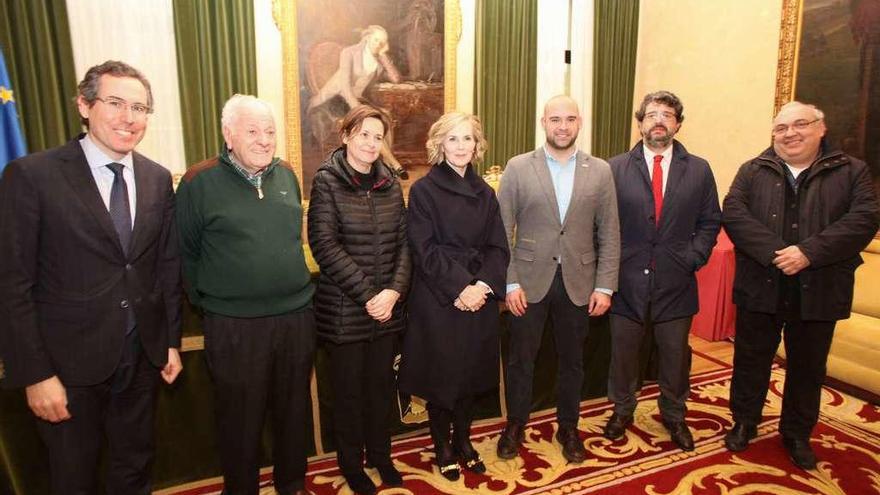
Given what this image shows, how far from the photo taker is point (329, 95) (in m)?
5.67

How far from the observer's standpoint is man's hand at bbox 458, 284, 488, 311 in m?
2.34

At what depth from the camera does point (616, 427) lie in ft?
10.0

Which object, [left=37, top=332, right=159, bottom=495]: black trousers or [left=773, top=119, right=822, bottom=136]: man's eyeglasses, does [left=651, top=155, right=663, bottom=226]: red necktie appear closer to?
[left=773, top=119, right=822, bottom=136]: man's eyeglasses

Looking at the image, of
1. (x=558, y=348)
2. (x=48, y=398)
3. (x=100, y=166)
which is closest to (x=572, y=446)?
(x=558, y=348)

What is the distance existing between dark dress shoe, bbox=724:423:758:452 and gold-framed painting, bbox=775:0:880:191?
262 cm

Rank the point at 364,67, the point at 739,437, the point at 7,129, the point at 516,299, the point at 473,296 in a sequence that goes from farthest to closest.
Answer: the point at 364,67
the point at 7,129
the point at 739,437
the point at 516,299
the point at 473,296

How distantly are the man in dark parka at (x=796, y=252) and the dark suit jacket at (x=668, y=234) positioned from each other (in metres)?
0.16

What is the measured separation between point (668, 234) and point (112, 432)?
2592mm

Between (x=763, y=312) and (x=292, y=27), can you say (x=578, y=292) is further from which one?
(x=292, y=27)

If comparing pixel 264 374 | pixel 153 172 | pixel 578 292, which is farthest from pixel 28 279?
pixel 578 292

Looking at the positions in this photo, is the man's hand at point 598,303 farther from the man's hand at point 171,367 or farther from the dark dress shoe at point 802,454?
the man's hand at point 171,367

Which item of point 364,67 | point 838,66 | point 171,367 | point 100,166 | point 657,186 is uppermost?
point 364,67

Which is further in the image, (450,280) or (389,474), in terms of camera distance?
Answer: (389,474)

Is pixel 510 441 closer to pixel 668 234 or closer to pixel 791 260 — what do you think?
pixel 668 234
